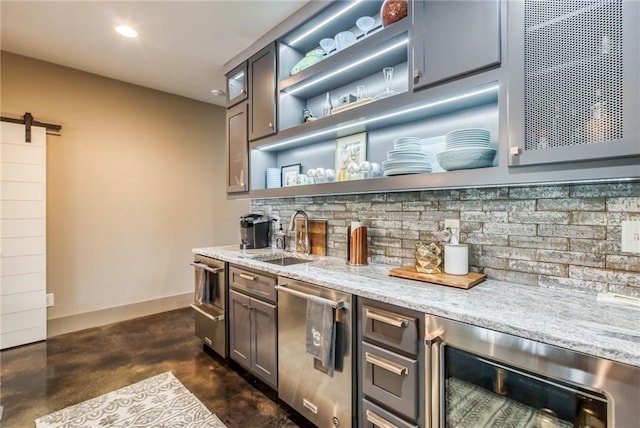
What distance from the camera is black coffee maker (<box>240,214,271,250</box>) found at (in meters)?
2.96

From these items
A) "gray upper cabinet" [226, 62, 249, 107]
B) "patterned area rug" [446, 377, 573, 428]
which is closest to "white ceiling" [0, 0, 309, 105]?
"gray upper cabinet" [226, 62, 249, 107]

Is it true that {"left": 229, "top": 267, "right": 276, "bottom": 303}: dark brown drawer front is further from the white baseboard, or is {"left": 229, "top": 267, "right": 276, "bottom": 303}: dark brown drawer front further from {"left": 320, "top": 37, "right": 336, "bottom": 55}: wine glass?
the white baseboard

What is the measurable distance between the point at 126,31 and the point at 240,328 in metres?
2.71

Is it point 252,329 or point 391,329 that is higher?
point 391,329

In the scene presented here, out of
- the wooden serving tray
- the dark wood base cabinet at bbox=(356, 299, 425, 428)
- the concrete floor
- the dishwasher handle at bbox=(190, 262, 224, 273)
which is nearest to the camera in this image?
the dark wood base cabinet at bbox=(356, 299, 425, 428)

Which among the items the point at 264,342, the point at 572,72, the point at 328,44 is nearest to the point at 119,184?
the point at 264,342

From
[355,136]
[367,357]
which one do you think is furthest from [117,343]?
[355,136]

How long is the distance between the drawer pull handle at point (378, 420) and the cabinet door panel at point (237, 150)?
212cm

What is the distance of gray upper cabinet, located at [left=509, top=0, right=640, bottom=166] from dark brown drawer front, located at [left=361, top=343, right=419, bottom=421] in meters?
0.98

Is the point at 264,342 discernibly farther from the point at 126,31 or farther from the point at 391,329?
the point at 126,31

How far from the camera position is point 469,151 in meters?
1.45

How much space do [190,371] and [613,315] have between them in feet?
8.77

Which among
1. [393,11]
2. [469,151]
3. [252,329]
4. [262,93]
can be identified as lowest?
[252,329]

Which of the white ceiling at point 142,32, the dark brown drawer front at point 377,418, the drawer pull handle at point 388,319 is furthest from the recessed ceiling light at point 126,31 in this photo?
the dark brown drawer front at point 377,418
